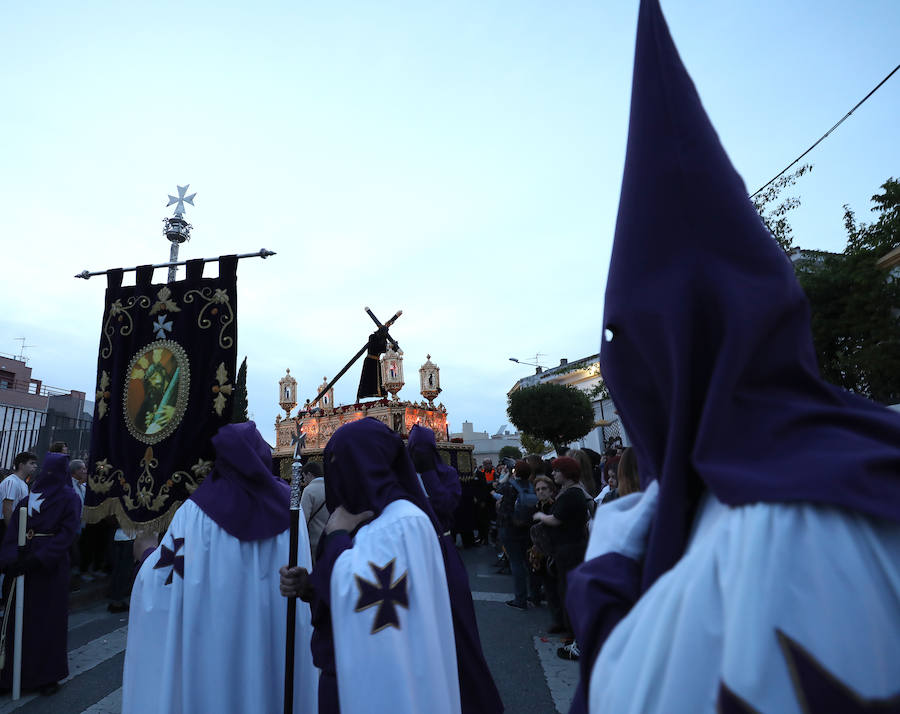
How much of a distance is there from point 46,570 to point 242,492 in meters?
3.28

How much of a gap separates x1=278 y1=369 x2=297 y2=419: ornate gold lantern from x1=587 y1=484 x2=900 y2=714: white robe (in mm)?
23798

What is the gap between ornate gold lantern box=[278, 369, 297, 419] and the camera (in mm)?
23531

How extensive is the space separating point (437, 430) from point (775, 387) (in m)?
19.0

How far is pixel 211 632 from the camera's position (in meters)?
3.16

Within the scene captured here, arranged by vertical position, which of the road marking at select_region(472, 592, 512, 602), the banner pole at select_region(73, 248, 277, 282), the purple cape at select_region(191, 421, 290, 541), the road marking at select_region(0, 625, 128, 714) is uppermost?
the banner pole at select_region(73, 248, 277, 282)

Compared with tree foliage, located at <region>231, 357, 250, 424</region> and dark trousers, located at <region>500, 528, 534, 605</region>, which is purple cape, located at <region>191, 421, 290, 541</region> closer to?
dark trousers, located at <region>500, 528, 534, 605</region>

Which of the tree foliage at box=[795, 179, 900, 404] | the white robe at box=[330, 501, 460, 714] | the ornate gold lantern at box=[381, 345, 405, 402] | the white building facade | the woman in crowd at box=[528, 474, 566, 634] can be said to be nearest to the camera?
the white robe at box=[330, 501, 460, 714]

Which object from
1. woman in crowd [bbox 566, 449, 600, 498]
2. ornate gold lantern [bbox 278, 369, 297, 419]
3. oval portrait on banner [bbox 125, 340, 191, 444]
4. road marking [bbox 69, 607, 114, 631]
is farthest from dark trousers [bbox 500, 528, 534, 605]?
ornate gold lantern [bbox 278, 369, 297, 419]

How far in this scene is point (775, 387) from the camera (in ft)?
3.19

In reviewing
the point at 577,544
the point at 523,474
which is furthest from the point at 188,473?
the point at 523,474

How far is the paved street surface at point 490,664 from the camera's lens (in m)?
4.52

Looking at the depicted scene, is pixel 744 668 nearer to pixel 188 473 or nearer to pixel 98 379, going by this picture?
pixel 188 473

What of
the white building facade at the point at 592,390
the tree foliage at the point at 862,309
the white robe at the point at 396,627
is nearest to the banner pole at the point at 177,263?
the white robe at the point at 396,627

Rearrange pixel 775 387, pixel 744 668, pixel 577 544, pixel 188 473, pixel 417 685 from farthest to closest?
pixel 577 544 < pixel 188 473 < pixel 417 685 < pixel 775 387 < pixel 744 668
